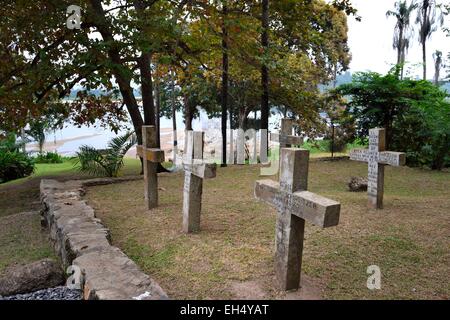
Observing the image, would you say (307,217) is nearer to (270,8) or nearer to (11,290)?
(11,290)

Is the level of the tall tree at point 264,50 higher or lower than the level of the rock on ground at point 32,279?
higher

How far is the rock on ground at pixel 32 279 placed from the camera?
390 centimetres

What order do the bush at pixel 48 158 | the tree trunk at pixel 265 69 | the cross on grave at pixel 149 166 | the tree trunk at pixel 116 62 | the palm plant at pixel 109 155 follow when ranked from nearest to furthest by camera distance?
the cross on grave at pixel 149 166 → the tree trunk at pixel 116 62 → the palm plant at pixel 109 155 → the tree trunk at pixel 265 69 → the bush at pixel 48 158

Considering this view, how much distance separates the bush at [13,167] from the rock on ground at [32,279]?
10099 millimetres

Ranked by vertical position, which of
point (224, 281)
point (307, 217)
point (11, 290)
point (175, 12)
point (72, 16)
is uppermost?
point (175, 12)

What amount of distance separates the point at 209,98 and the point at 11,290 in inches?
620

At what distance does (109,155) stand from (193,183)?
17.4 feet

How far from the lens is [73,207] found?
579 cm

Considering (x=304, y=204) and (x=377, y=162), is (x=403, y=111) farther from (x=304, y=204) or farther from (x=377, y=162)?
(x=304, y=204)

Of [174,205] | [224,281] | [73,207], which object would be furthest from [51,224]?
[224,281]

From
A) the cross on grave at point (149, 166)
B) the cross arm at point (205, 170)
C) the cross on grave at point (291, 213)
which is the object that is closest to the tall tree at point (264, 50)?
the cross on grave at point (149, 166)

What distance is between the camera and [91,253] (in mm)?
3750

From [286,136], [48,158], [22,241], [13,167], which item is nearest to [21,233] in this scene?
[22,241]

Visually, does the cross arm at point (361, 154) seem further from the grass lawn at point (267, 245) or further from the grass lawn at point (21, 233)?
the grass lawn at point (21, 233)
